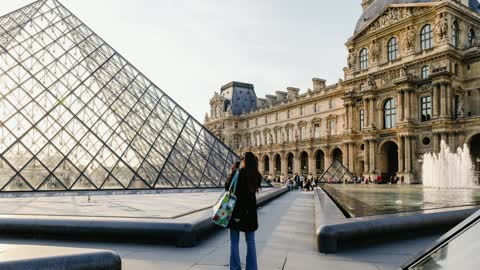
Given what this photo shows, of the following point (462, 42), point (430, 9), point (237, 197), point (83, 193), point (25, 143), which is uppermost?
point (430, 9)

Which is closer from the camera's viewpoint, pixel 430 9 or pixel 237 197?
pixel 237 197

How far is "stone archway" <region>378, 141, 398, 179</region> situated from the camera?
36906 millimetres

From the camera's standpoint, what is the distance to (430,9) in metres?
33.4

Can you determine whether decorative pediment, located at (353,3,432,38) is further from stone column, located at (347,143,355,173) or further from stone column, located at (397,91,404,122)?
stone column, located at (347,143,355,173)

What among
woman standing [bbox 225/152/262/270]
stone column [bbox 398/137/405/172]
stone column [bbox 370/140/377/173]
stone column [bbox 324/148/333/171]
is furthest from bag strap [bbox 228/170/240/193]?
stone column [bbox 324/148/333/171]

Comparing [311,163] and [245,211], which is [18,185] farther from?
[311,163]

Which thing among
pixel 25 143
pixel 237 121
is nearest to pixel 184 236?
pixel 25 143

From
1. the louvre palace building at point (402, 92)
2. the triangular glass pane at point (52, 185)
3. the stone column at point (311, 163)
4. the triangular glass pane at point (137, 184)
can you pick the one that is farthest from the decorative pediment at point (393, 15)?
the triangular glass pane at point (52, 185)

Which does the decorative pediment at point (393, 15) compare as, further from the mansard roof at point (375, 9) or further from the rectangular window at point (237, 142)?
the rectangular window at point (237, 142)

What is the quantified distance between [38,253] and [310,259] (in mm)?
3017

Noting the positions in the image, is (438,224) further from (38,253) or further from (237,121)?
Result: (237,121)

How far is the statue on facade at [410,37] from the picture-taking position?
35.0 metres

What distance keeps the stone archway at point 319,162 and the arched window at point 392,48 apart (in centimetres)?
1639

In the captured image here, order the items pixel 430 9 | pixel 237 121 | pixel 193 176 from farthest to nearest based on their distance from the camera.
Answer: pixel 237 121 < pixel 430 9 < pixel 193 176
